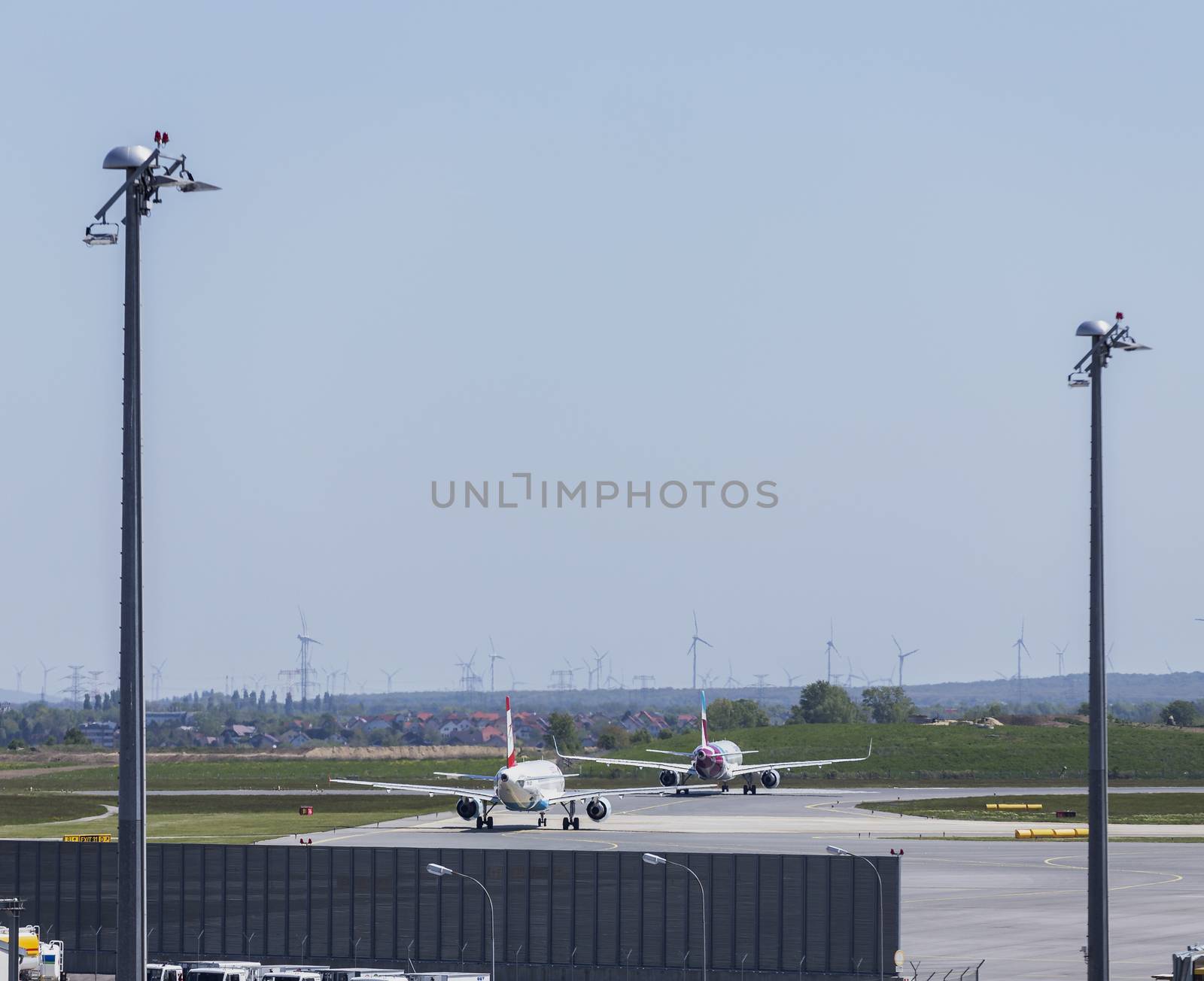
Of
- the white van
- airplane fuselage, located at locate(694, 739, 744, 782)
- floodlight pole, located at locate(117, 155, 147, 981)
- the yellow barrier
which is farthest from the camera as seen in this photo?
airplane fuselage, located at locate(694, 739, 744, 782)

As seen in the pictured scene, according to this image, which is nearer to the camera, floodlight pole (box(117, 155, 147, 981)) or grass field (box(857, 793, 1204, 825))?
floodlight pole (box(117, 155, 147, 981))

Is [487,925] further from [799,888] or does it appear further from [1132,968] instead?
[1132,968]

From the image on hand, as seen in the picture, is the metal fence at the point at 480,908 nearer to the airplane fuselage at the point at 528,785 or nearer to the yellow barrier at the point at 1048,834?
the airplane fuselage at the point at 528,785

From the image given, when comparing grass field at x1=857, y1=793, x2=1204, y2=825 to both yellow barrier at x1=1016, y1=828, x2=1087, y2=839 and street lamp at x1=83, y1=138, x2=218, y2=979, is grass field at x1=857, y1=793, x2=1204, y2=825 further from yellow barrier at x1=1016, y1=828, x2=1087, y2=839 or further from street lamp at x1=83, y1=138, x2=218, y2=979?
street lamp at x1=83, y1=138, x2=218, y2=979

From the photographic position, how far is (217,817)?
166375 mm

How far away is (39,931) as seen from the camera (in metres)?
78.1

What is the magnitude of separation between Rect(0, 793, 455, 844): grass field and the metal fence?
2304 inches

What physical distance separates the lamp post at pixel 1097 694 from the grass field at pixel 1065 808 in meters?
114

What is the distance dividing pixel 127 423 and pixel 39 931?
52.4m

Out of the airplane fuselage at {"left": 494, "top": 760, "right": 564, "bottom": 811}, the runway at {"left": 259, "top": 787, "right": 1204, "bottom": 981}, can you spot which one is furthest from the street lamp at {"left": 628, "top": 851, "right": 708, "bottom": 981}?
the airplane fuselage at {"left": 494, "top": 760, "right": 564, "bottom": 811}

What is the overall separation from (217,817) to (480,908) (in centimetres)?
9967

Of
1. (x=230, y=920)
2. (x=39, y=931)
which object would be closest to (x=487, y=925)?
(x=230, y=920)

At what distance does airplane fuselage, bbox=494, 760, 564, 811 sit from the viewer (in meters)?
140

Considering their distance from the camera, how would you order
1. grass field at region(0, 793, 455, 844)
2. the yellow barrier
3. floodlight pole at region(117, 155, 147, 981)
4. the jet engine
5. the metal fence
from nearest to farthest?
floodlight pole at region(117, 155, 147, 981) < the metal fence < the yellow barrier < grass field at region(0, 793, 455, 844) < the jet engine
